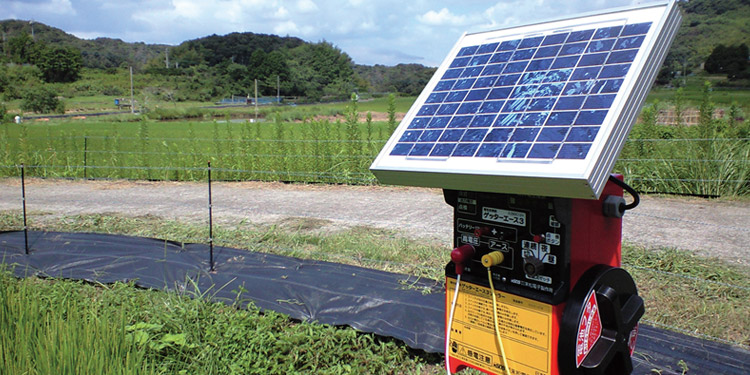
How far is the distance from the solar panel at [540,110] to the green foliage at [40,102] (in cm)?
4628

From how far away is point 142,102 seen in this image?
49.3m

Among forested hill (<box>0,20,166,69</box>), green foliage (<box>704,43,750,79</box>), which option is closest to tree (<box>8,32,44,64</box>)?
forested hill (<box>0,20,166,69</box>)

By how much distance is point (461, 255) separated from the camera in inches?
74.6

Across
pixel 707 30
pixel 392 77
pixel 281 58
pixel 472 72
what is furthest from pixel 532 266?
pixel 281 58

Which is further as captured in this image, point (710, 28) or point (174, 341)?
point (710, 28)

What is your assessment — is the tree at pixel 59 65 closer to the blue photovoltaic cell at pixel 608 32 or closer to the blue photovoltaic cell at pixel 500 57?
the blue photovoltaic cell at pixel 500 57

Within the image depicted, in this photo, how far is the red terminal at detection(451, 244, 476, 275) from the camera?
189cm

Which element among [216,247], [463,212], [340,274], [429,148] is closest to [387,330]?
[340,274]

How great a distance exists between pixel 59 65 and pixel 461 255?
73049 mm

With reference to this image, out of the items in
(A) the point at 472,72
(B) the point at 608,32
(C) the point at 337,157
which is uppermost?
(B) the point at 608,32

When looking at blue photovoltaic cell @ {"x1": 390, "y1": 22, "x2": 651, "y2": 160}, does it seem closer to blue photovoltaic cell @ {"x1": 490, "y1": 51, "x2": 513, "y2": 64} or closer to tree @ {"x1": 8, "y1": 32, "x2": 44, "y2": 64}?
blue photovoltaic cell @ {"x1": 490, "y1": 51, "x2": 513, "y2": 64}

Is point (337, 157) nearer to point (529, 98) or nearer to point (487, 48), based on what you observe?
point (487, 48)

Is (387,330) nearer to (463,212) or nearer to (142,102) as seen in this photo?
(463,212)

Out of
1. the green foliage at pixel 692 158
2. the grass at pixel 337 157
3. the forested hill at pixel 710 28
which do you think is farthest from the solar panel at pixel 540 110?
the forested hill at pixel 710 28
